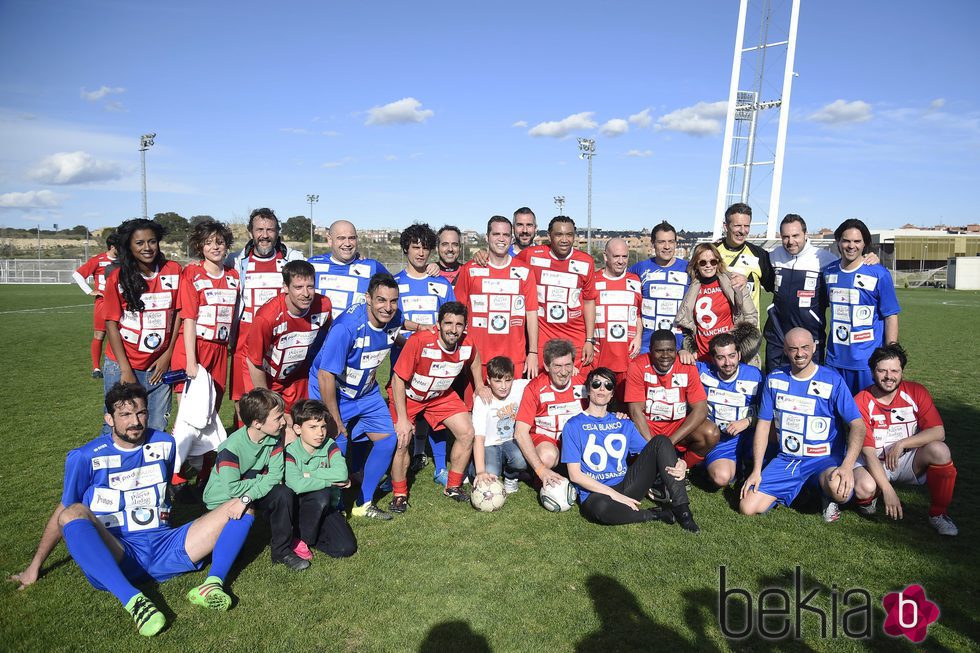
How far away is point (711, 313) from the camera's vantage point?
530cm

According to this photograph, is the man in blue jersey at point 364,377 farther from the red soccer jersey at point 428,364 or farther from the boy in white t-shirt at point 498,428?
the boy in white t-shirt at point 498,428

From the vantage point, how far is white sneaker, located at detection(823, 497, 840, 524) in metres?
4.31

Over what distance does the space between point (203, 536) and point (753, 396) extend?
3959 mm

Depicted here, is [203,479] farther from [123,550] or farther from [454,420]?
[454,420]

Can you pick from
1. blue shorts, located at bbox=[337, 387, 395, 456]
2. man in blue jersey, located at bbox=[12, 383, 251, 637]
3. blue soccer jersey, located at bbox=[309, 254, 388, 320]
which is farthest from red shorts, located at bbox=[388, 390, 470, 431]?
man in blue jersey, located at bbox=[12, 383, 251, 637]

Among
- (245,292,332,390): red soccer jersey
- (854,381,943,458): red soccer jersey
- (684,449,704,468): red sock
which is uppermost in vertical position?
(245,292,332,390): red soccer jersey

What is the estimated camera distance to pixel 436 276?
17.7 ft

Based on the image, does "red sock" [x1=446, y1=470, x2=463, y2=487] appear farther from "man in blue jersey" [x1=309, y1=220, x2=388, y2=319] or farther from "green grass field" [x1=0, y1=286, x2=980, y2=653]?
"man in blue jersey" [x1=309, y1=220, x2=388, y2=319]

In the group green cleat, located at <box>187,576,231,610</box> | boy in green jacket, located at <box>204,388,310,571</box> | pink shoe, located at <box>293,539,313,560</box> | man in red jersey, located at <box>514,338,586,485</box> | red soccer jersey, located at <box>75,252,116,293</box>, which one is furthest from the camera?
red soccer jersey, located at <box>75,252,116,293</box>

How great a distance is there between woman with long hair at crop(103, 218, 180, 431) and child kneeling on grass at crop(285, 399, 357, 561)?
145 cm

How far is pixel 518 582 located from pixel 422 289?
101 inches

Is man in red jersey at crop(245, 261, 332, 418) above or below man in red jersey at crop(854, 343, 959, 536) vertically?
above

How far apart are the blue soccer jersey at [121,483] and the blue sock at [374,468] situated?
135 cm

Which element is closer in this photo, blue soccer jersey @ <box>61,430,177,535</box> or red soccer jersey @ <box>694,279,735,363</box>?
blue soccer jersey @ <box>61,430,177,535</box>
